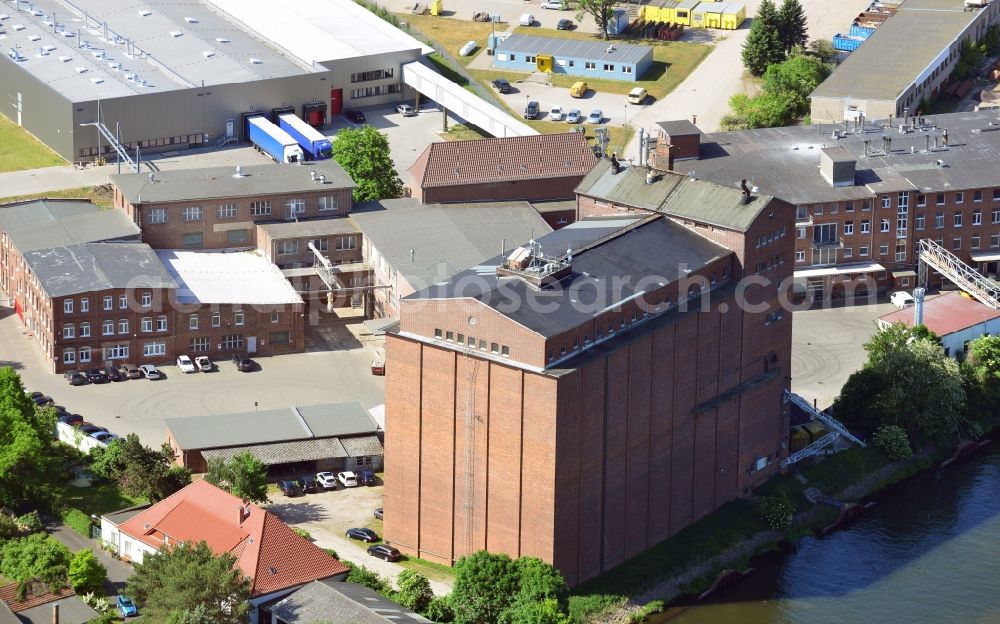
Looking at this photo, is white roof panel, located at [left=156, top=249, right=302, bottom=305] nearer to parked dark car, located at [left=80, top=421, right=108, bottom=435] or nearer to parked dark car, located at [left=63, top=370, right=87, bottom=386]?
parked dark car, located at [left=63, top=370, right=87, bottom=386]

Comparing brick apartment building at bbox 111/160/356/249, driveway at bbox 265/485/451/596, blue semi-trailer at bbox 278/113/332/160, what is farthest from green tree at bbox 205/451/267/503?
blue semi-trailer at bbox 278/113/332/160

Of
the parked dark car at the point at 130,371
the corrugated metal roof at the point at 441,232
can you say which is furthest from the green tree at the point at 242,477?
the corrugated metal roof at the point at 441,232

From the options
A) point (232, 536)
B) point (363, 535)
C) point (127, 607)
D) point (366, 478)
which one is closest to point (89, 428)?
point (366, 478)

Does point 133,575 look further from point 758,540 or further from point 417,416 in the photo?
point 758,540

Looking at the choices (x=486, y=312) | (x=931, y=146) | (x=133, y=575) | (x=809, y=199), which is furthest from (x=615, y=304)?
(x=931, y=146)

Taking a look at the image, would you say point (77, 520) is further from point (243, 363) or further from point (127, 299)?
point (127, 299)

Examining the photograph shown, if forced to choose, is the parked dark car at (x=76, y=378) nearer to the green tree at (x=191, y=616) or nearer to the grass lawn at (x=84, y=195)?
the grass lawn at (x=84, y=195)
